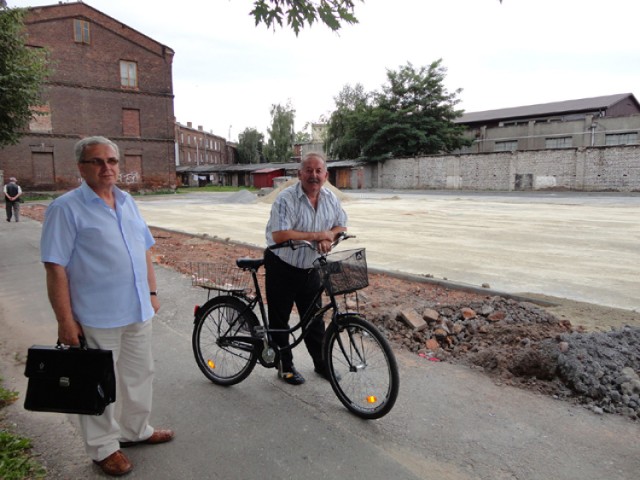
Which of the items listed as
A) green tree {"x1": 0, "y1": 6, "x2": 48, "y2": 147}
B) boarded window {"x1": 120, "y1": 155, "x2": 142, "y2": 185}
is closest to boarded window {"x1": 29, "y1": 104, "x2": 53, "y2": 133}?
boarded window {"x1": 120, "y1": 155, "x2": 142, "y2": 185}

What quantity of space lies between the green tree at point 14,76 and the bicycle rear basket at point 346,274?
10.1 m

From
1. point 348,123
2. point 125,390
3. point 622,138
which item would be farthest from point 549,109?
point 125,390

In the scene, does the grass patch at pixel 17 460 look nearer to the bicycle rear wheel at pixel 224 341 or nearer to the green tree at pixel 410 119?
the bicycle rear wheel at pixel 224 341

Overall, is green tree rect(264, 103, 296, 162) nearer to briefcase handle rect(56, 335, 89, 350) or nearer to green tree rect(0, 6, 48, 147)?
green tree rect(0, 6, 48, 147)

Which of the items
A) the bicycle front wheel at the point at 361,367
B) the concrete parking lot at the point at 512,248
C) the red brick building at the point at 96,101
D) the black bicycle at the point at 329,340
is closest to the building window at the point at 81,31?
the red brick building at the point at 96,101

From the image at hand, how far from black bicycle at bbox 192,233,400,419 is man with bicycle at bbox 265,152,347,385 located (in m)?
0.08

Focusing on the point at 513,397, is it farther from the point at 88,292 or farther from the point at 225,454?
the point at 88,292

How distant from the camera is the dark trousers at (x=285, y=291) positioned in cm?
359

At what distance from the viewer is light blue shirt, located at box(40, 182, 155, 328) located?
247 centimetres

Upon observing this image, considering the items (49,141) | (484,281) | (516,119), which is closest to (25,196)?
(49,141)

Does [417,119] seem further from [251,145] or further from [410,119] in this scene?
[251,145]

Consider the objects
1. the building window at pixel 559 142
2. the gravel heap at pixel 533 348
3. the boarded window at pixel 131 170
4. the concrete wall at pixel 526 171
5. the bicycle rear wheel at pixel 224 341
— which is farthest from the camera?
the building window at pixel 559 142

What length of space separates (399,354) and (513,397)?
3.71 feet

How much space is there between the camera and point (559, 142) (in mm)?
49281
